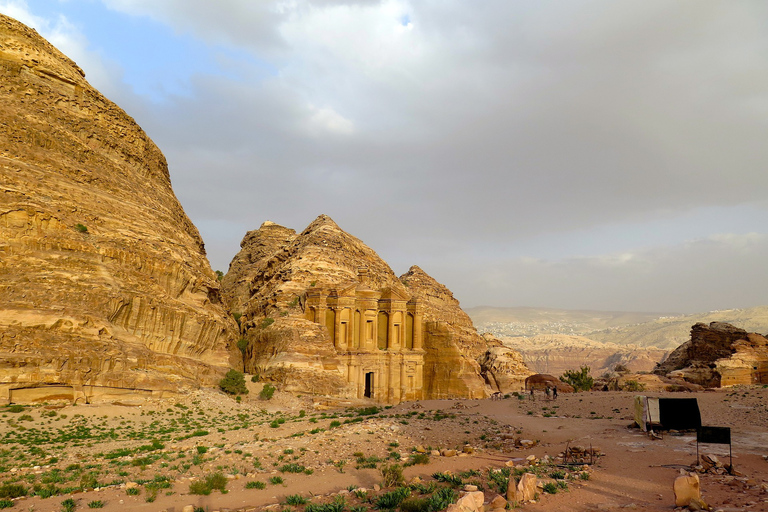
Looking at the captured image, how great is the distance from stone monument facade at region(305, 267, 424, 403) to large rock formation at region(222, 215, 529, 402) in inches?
3.9

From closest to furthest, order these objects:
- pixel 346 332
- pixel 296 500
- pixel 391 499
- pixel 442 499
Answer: pixel 442 499
pixel 391 499
pixel 296 500
pixel 346 332

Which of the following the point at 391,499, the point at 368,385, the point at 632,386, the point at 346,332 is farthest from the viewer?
the point at 368,385

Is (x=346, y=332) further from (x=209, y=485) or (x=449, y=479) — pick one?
(x=449, y=479)

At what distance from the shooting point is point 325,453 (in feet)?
58.6

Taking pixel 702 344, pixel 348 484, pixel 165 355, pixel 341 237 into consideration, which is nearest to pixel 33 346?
pixel 165 355

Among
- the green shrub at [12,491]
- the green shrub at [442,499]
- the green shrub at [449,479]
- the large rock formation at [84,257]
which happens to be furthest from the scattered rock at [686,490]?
the large rock formation at [84,257]

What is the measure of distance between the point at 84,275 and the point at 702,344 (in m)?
55.8

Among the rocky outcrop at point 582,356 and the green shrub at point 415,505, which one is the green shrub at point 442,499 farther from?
the rocky outcrop at point 582,356

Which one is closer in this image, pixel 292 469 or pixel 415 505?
pixel 415 505

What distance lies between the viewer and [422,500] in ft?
35.0

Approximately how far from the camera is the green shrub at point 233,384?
3638 centimetres

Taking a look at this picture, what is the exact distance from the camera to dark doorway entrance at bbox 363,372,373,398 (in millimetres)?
50281

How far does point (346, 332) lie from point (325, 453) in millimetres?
31342

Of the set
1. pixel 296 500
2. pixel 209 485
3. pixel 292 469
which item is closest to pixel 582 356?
pixel 292 469
